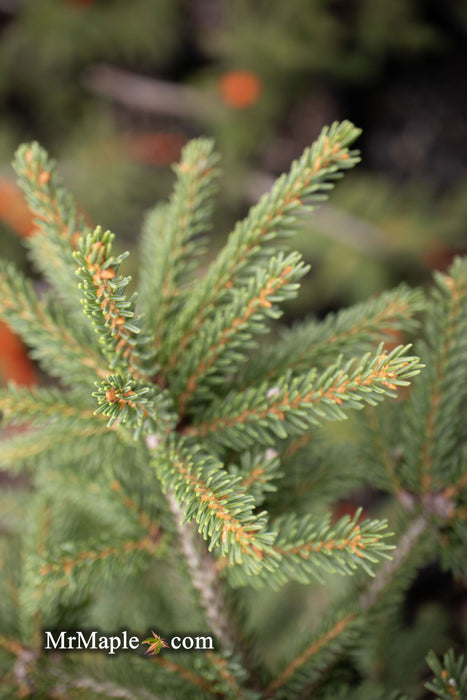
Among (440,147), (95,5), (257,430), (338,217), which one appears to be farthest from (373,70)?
(257,430)

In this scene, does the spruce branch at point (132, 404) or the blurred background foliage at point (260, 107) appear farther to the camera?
the blurred background foliage at point (260, 107)

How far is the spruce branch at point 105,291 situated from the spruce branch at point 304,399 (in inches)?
7.6

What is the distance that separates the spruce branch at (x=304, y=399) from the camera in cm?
66

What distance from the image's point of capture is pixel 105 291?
631 millimetres

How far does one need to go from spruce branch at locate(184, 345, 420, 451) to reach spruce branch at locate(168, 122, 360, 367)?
129mm

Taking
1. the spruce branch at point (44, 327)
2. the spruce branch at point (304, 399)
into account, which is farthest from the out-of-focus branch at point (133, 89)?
the spruce branch at point (304, 399)

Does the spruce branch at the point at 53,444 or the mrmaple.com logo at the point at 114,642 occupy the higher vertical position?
the spruce branch at the point at 53,444

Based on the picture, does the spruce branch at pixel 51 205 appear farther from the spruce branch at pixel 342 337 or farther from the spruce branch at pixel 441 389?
the spruce branch at pixel 441 389

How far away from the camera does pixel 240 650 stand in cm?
91

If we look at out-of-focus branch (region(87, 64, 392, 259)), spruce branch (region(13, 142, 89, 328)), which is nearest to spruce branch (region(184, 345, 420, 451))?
spruce branch (region(13, 142, 89, 328))

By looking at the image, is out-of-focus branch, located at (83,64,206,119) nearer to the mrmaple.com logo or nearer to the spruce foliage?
the spruce foliage

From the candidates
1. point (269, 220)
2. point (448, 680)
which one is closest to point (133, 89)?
point (269, 220)

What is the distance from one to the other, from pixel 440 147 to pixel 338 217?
88 centimetres

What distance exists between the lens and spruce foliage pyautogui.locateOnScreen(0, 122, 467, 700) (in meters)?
0.72
